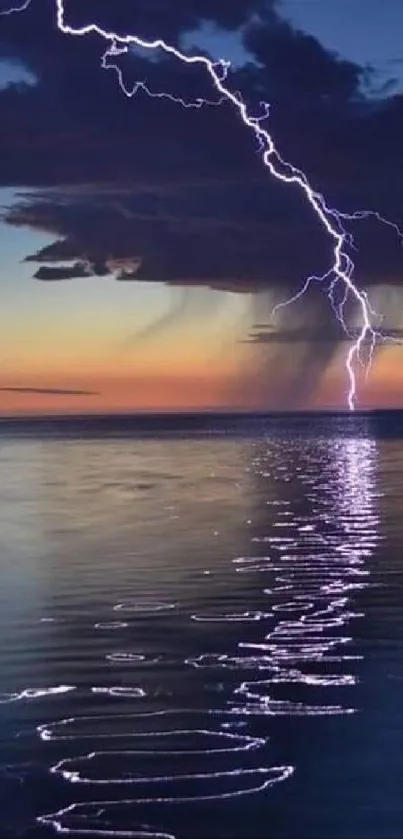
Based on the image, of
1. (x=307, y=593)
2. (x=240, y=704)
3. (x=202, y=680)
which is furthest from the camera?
(x=307, y=593)

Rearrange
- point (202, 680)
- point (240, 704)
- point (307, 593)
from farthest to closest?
1. point (307, 593)
2. point (202, 680)
3. point (240, 704)

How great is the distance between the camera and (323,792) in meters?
8.77

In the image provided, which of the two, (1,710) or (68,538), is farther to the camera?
(68,538)

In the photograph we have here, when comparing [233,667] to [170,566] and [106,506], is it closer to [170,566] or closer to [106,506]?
[170,566]

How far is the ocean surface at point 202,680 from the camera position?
8.45 metres

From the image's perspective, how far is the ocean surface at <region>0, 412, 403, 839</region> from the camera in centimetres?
845

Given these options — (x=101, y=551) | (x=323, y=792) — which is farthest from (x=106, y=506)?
(x=323, y=792)

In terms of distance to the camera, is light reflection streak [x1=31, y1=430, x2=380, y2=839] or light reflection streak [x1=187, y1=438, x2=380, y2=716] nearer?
light reflection streak [x1=31, y1=430, x2=380, y2=839]

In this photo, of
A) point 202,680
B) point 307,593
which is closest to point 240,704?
point 202,680

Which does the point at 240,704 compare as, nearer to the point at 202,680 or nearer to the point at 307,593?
the point at 202,680

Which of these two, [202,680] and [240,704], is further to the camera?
[202,680]

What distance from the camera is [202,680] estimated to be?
12.2 m

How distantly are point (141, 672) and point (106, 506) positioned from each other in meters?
21.2

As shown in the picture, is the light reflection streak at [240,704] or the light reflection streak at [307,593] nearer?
the light reflection streak at [240,704]
